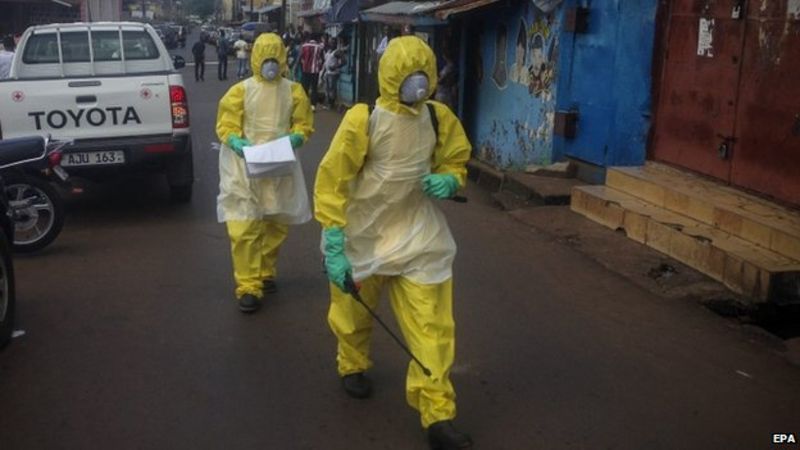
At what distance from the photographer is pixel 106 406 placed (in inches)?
177

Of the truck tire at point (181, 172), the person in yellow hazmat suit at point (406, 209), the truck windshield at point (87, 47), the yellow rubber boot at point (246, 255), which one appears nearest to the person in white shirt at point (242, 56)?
the truck windshield at point (87, 47)

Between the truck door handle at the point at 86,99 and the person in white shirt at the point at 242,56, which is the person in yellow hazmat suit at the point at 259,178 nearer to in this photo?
the truck door handle at the point at 86,99

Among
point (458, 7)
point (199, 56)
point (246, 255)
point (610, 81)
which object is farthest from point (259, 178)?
point (199, 56)

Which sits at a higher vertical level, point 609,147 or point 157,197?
point 609,147

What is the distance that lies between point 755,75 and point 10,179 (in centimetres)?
608

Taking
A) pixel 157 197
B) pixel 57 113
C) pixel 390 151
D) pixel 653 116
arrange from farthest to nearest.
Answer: pixel 157 197
pixel 653 116
pixel 57 113
pixel 390 151

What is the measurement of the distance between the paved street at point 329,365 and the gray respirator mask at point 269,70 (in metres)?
1.50

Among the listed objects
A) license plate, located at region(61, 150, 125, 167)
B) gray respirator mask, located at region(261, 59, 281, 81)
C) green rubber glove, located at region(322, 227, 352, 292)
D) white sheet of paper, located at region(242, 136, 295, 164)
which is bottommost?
license plate, located at region(61, 150, 125, 167)

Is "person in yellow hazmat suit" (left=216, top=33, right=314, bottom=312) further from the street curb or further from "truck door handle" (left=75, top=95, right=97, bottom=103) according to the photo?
the street curb

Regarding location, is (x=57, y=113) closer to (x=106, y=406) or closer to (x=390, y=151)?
(x=106, y=406)

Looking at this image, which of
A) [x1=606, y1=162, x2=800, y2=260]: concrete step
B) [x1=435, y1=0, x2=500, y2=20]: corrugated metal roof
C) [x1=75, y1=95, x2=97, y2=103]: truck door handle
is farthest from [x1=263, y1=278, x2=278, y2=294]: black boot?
[x1=435, y1=0, x2=500, y2=20]: corrugated metal roof

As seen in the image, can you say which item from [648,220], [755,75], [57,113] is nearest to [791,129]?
[755,75]

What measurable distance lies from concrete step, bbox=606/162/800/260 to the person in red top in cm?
1427

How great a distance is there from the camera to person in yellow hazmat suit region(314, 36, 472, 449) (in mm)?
3943
